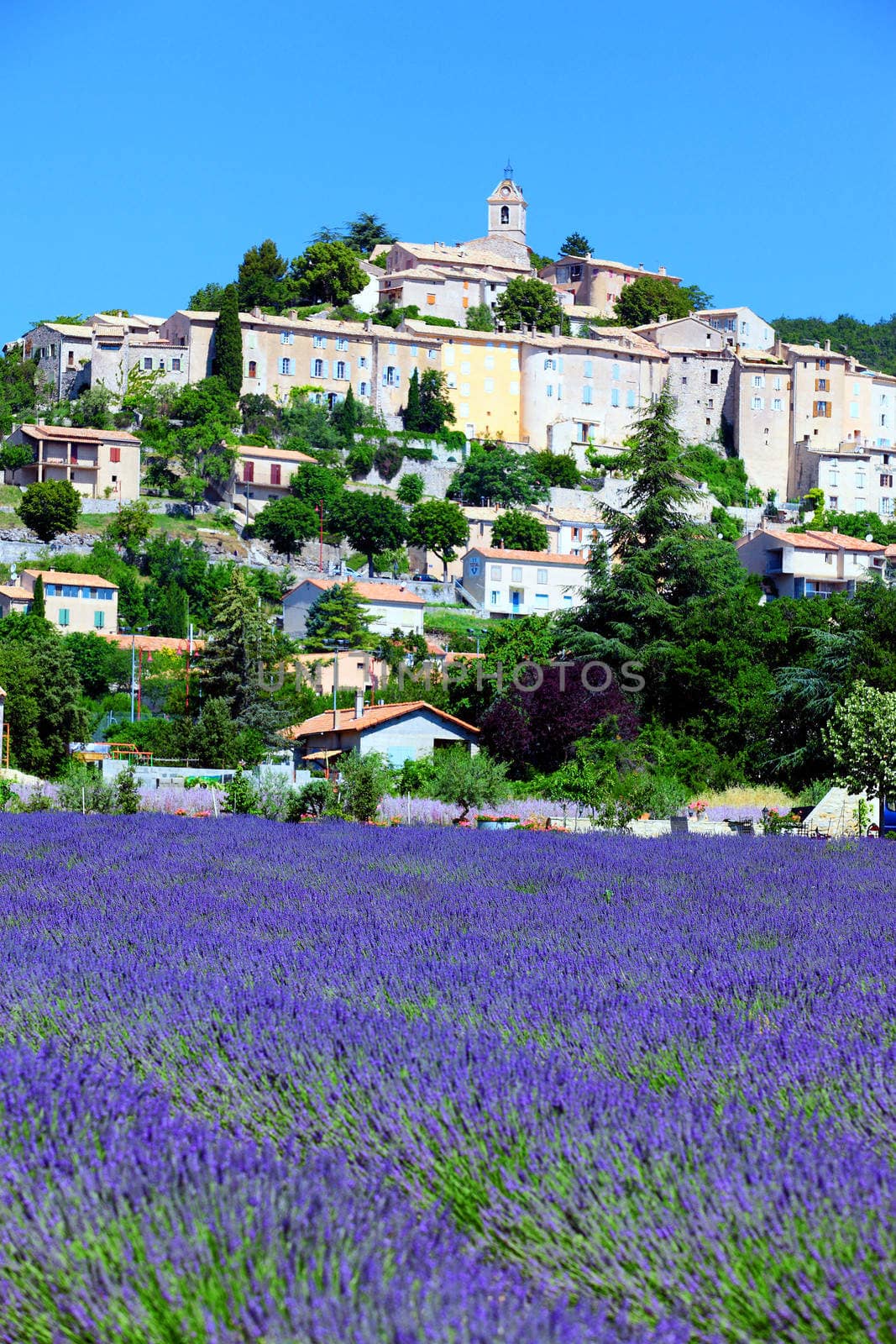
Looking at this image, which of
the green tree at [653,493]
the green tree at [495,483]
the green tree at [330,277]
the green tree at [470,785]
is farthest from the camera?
the green tree at [330,277]

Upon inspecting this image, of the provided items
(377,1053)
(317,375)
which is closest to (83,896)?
(377,1053)

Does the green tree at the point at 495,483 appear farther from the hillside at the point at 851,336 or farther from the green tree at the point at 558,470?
the hillside at the point at 851,336

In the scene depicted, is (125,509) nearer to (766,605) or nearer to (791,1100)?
(766,605)

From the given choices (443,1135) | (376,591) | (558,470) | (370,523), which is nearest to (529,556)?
(370,523)

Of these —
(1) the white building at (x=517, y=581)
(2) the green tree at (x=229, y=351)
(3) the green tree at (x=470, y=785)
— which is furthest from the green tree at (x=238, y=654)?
(2) the green tree at (x=229, y=351)

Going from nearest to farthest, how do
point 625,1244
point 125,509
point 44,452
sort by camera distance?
1. point 625,1244
2. point 125,509
3. point 44,452

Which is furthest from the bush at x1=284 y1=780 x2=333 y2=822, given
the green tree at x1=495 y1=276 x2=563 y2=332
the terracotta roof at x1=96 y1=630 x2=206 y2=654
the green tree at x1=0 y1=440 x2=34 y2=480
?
the green tree at x1=495 y1=276 x2=563 y2=332

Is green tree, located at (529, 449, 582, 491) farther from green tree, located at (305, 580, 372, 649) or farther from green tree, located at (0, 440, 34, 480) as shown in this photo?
green tree, located at (0, 440, 34, 480)
